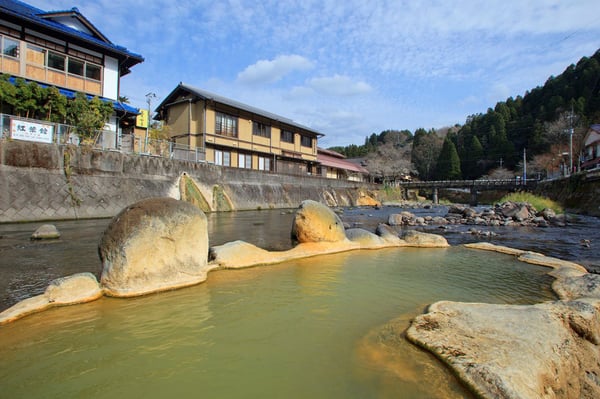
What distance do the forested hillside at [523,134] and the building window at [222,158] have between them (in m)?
42.4

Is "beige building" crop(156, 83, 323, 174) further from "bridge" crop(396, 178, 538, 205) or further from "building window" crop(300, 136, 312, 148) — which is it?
"bridge" crop(396, 178, 538, 205)

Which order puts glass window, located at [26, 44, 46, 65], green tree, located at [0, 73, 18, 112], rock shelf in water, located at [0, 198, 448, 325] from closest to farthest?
rock shelf in water, located at [0, 198, 448, 325] → green tree, located at [0, 73, 18, 112] → glass window, located at [26, 44, 46, 65]

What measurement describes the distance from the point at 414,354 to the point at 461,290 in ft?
10.7

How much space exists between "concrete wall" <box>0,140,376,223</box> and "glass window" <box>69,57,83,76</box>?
756 cm

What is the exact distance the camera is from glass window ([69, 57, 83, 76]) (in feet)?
67.5

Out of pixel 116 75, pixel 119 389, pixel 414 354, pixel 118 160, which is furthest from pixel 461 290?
pixel 116 75

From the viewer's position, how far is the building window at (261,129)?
3478 cm

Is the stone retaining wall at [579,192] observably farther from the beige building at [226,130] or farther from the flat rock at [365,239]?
the beige building at [226,130]

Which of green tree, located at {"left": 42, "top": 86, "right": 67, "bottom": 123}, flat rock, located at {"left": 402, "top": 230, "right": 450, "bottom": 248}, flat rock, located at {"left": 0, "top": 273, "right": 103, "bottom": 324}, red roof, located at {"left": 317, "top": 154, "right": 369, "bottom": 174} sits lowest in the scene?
flat rock, located at {"left": 0, "top": 273, "right": 103, "bottom": 324}

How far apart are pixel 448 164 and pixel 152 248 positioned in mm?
73127

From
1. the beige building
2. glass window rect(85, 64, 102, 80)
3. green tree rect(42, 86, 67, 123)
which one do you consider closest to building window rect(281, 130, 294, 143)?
the beige building

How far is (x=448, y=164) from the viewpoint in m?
69.2

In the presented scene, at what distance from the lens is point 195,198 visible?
22.1 metres

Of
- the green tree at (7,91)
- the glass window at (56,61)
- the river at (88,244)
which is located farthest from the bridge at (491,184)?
the green tree at (7,91)
